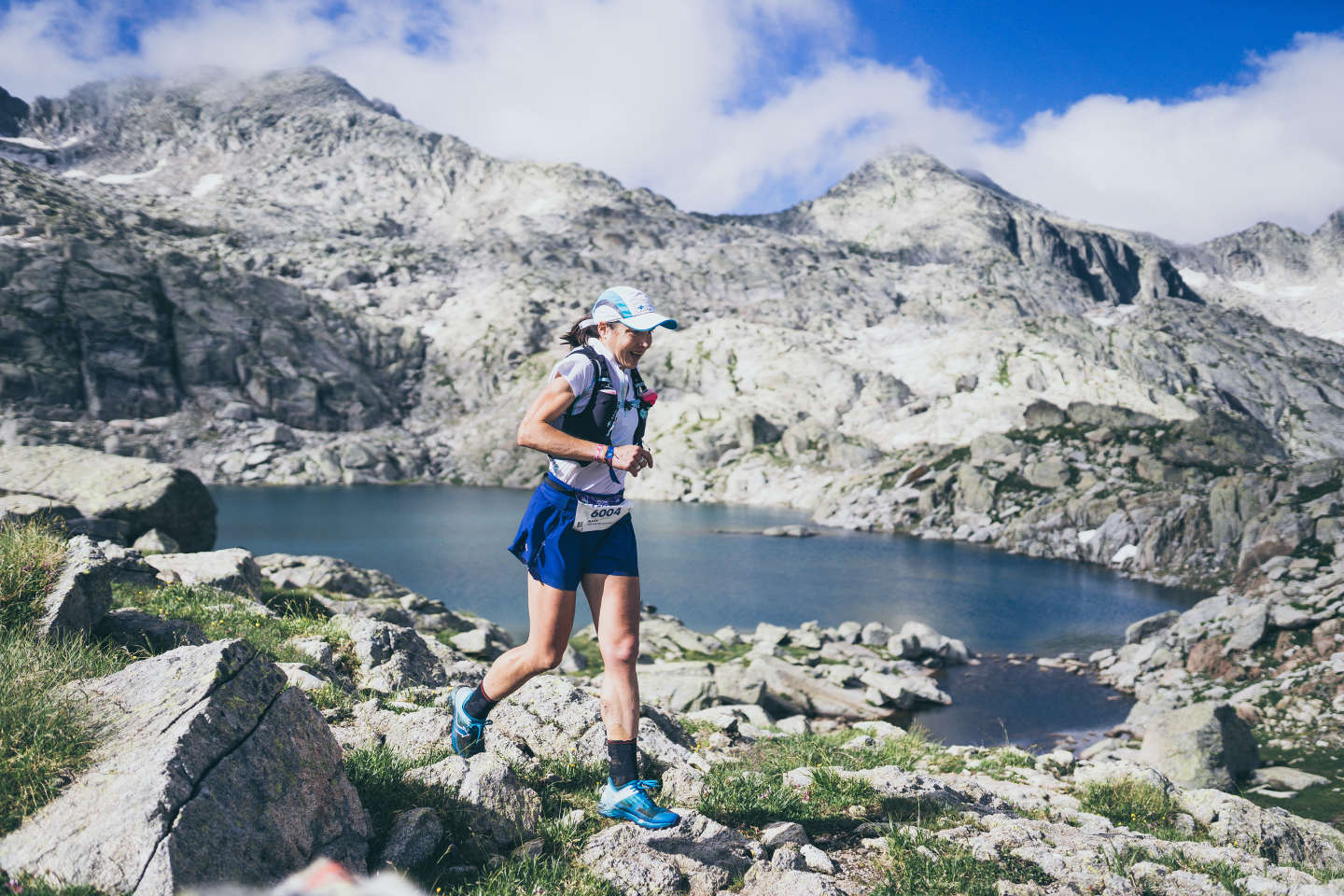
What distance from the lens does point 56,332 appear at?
148 meters

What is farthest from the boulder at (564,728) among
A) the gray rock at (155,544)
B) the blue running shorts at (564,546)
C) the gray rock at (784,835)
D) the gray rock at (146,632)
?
the gray rock at (155,544)

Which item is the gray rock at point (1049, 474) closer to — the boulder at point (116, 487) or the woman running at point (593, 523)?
the boulder at point (116, 487)

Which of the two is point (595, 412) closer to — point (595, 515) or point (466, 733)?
point (595, 515)

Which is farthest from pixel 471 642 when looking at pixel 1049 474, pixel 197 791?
pixel 1049 474

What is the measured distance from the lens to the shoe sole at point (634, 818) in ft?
18.4

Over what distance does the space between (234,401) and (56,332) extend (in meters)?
34.2

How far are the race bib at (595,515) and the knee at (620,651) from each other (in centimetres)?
96

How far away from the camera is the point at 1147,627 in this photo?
4119cm

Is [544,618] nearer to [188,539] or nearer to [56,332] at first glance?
[188,539]

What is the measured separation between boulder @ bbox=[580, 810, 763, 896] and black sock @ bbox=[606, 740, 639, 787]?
14.0 inches

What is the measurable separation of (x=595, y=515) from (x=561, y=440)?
0.74 metres

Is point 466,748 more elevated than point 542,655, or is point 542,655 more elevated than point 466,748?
point 542,655

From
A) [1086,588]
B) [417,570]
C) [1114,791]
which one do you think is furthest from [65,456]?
[1086,588]

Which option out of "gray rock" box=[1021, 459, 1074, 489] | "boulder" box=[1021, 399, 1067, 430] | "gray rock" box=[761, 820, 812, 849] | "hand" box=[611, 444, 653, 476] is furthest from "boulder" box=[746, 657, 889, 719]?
"boulder" box=[1021, 399, 1067, 430]
